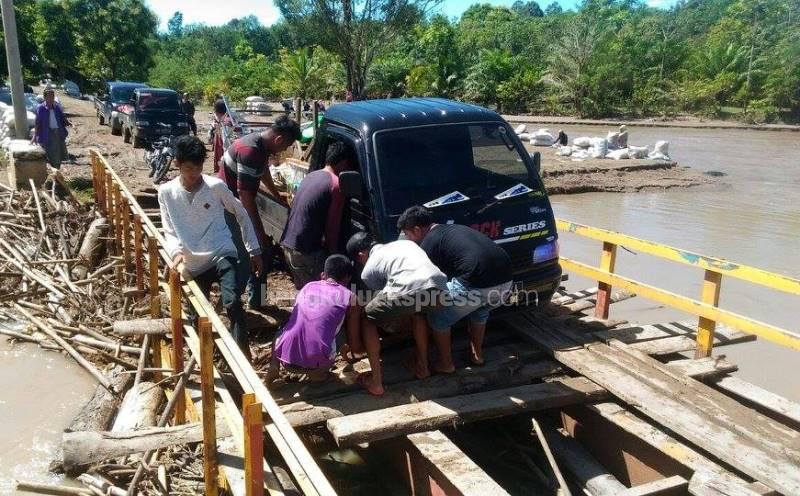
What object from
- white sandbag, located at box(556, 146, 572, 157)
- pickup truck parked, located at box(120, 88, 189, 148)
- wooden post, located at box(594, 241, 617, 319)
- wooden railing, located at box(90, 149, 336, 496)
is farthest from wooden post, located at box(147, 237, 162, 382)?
white sandbag, located at box(556, 146, 572, 157)

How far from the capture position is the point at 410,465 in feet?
12.8

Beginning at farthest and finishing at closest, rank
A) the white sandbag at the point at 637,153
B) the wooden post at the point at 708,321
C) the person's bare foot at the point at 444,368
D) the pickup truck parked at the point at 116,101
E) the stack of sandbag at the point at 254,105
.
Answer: the white sandbag at the point at 637,153
the pickup truck parked at the point at 116,101
the stack of sandbag at the point at 254,105
the wooden post at the point at 708,321
the person's bare foot at the point at 444,368

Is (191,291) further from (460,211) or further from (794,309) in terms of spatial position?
(794,309)

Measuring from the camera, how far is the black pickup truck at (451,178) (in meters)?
4.84

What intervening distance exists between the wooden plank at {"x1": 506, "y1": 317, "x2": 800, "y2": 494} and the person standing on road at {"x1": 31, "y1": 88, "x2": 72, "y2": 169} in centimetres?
1077

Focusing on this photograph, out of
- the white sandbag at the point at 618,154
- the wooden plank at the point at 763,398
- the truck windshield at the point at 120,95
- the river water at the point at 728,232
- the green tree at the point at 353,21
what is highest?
the green tree at the point at 353,21

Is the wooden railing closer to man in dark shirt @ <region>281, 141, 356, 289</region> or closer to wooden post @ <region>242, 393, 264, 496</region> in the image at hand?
wooden post @ <region>242, 393, 264, 496</region>

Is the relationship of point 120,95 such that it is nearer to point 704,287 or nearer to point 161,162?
point 161,162

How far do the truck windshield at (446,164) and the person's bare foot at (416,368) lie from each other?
1081mm

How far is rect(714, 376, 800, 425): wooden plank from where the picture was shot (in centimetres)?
417

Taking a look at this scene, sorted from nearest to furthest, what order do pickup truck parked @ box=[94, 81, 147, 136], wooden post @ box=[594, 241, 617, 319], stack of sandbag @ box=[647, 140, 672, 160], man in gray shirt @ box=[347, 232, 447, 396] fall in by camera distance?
1. man in gray shirt @ box=[347, 232, 447, 396]
2. wooden post @ box=[594, 241, 617, 319]
3. pickup truck parked @ box=[94, 81, 147, 136]
4. stack of sandbag @ box=[647, 140, 672, 160]

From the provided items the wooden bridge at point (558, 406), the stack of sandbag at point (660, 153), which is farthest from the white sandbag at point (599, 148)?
the wooden bridge at point (558, 406)

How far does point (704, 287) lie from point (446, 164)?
220cm

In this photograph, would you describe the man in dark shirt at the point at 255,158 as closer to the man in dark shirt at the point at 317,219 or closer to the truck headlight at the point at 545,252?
the man in dark shirt at the point at 317,219
